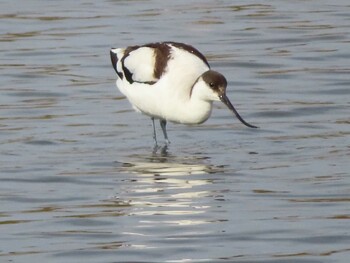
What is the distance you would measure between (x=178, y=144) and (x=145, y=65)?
27.9 inches

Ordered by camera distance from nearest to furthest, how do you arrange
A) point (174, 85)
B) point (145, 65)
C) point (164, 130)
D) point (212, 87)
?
point (212, 87) < point (174, 85) < point (145, 65) < point (164, 130)

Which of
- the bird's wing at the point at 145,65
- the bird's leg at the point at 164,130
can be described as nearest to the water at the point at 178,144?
the bird's leg at the point at 164,130

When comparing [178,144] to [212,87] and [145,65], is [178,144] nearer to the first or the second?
[145,65]

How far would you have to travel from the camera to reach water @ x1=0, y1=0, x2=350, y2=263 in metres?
9.27

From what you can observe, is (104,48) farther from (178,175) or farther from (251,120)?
(178,175)

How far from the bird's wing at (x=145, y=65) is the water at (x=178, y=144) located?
0.54 meters

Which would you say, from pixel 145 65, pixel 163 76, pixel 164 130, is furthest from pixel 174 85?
pixel 164 130

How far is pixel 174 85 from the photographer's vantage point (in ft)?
41.8

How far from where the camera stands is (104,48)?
58.1 feet

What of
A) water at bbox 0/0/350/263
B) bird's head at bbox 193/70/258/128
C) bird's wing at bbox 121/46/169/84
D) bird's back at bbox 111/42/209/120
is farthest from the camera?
bird's wing at bbox 121/46/169/84

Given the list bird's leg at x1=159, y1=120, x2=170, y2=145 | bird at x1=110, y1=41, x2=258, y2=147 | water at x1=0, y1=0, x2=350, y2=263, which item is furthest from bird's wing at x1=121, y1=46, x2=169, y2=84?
water at x1=0, y1=0, x2=350, y2=263

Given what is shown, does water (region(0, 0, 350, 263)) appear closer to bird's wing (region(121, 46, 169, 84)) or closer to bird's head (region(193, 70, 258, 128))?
bird's head (region(193, 70, 258, 128))

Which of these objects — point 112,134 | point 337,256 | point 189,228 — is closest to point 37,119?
point 112,134

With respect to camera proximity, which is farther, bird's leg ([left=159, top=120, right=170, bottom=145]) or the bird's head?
bird's leg ([left=159, top=120, right=170, bottom=145])
